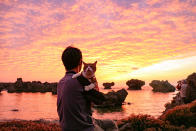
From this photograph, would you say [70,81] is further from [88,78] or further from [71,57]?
[71,57]

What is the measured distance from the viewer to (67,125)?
4.21 m

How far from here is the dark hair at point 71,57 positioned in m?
4.30

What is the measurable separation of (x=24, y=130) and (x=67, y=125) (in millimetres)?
9546

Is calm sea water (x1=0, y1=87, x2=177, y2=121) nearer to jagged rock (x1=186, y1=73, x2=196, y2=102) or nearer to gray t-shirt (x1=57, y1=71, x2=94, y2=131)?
jagged rock (x1=186, y1=73, x2=196, y2=102)

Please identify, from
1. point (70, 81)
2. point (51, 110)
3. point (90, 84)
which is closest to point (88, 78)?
point (90, 84)

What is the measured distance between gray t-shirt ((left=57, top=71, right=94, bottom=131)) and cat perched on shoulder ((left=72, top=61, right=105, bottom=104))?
0.09 meters

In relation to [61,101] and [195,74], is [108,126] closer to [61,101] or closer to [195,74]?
[61,101]

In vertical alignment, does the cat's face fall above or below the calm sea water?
above

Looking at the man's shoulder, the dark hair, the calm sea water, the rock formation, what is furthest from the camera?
the calm sea water

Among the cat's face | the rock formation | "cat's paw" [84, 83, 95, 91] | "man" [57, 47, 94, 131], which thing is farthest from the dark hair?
the rock formation

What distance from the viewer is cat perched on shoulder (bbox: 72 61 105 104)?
3.96 m

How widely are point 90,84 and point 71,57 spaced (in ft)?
2.43

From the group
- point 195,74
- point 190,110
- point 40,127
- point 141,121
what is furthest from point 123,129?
point 195,74

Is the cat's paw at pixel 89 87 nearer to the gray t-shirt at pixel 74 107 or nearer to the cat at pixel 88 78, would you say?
the cat at pixel 88 78
